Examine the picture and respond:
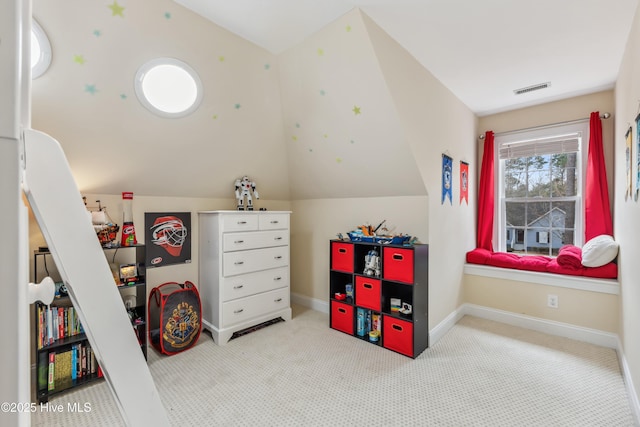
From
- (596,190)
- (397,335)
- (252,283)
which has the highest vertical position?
(596,190)

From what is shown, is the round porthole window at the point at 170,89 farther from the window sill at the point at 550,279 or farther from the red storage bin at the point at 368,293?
the window sill at the point at 550,279

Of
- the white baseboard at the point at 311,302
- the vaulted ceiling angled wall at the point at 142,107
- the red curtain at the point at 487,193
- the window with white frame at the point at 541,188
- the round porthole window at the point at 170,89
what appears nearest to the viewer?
the vaulted ceiling angled wall at the point at 142,107

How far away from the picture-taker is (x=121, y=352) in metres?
0.63

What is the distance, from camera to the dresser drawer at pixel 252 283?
2.65 m

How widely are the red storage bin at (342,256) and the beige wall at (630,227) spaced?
1945 millimetres

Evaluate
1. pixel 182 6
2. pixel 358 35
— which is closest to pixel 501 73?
pixel 358 35

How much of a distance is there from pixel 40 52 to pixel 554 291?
4423 millimetres

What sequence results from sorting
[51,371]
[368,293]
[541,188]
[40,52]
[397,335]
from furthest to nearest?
1. [541,188]
2. [368,293]
3. [397,335]
4. [51,371]
5. [40,52]

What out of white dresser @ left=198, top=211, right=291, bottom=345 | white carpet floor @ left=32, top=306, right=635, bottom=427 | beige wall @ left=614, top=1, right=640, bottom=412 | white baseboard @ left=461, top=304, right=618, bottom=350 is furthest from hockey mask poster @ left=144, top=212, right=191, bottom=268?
beige wall @ left=614, top=1, right=640, bottom=412

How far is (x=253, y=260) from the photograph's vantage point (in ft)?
9.30

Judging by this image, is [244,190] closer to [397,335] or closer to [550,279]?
[397,335]

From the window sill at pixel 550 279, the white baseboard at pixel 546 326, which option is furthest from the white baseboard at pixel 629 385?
the window sill at pixel 550 279

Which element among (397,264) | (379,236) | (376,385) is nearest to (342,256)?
(379,236)

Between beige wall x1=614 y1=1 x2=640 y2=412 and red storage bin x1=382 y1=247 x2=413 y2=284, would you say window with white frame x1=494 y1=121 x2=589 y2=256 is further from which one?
red storage bin x1=382 y1=247 x2=413 y2=284
